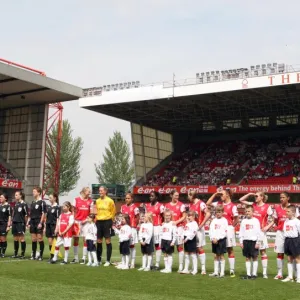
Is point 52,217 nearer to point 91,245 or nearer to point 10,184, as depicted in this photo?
point 91,245

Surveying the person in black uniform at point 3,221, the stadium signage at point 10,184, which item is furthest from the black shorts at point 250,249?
the stadium signage at point 10,184

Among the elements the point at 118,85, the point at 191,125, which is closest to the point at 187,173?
the point at 191,125

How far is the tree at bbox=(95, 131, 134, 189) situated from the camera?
220ft

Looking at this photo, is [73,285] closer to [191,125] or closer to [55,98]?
[55,98]

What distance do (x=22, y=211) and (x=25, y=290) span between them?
6.39 m

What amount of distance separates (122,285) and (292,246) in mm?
3761

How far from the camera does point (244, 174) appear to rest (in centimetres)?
4216

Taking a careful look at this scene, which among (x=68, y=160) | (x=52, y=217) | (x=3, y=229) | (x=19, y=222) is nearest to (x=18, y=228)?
(x=19, y=222)

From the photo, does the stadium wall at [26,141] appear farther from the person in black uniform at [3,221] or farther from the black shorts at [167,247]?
the black shorts at [167,247]

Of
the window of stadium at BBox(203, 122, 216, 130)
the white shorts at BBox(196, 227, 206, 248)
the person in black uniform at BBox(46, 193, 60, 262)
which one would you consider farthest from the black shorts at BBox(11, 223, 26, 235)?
the window of stadium at BBox(203, 122, 216, 130)

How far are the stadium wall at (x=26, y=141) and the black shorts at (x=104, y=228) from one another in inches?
1233

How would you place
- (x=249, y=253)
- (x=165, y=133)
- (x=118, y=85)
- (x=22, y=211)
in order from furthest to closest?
1. (x=165, y=133)
2. (x=118, y=85)
3. (x=22, y=211)
4. (x=249, y=253)

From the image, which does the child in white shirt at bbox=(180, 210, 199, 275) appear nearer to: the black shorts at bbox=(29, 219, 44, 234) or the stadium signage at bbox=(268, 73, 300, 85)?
the black shorts at bbox=(29, 219, 44, 234)

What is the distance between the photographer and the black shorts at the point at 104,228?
1314 cm
